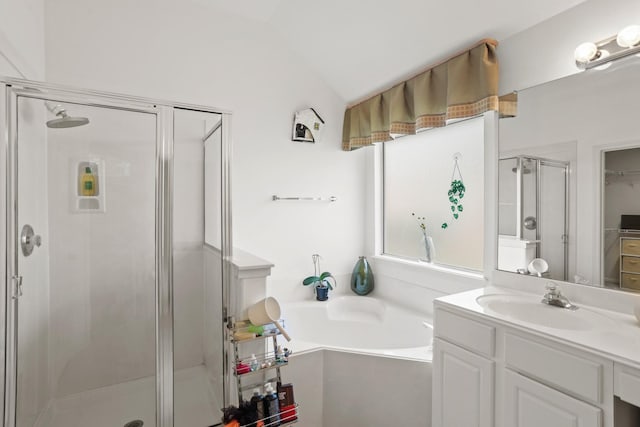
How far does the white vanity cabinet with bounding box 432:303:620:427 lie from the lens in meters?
1.02

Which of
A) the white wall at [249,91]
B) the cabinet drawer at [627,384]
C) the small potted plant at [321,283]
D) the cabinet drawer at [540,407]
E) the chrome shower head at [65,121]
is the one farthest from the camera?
the small potted plant at [321,283]

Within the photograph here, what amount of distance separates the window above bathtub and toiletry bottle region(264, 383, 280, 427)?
158 centimetres

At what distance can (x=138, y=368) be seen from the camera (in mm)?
1657

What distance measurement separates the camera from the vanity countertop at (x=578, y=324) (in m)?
1.02

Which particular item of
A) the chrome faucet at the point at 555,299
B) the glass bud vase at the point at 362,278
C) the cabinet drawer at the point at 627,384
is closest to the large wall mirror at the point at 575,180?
the chrome faucet at the point at 555,299

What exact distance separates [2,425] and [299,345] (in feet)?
4.56

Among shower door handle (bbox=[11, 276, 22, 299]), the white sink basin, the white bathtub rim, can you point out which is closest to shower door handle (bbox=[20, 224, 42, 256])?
shower door handle (bbox=[11, 276, 22, 299])

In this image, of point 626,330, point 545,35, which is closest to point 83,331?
point 626,330

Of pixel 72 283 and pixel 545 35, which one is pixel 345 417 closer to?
pixel 72 283

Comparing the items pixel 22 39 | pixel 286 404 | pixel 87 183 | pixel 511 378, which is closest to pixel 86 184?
pixel 87 183

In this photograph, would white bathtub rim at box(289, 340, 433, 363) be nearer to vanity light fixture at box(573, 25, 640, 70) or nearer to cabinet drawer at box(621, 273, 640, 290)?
cabinet drawer at box(621, 273, 640, 290)

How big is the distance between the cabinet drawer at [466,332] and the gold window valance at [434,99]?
1.19m

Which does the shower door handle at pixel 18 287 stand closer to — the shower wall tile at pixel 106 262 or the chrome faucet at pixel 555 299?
the shower wall tile at pixel 106 262

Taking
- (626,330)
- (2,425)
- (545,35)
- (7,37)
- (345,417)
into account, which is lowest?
(345,417)
